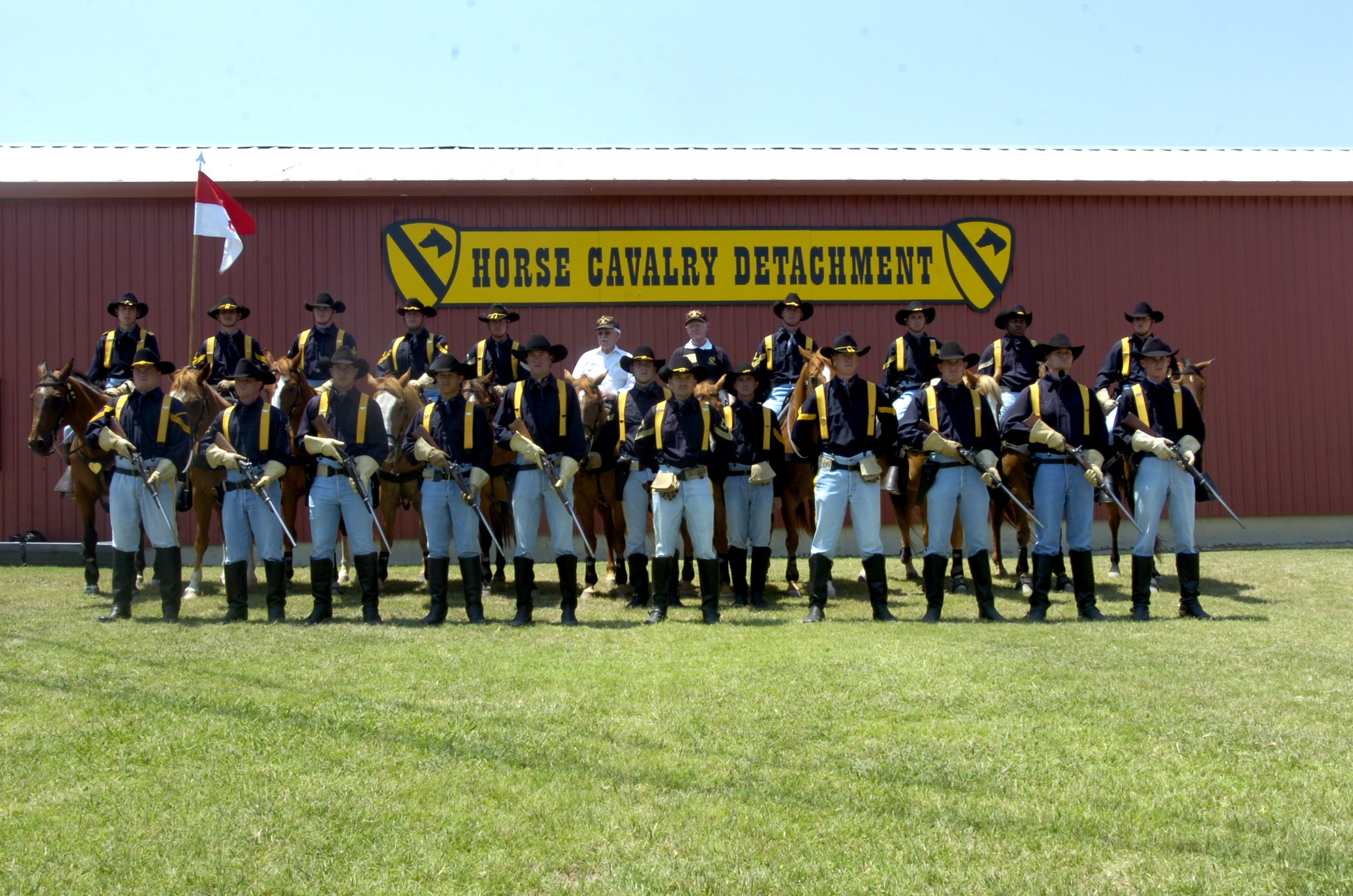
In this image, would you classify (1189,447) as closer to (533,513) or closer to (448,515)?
(533,513)

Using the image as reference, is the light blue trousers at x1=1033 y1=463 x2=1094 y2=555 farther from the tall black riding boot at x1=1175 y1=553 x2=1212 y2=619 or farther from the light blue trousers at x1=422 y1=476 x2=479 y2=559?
the light blue trousers at x1=422 y1=476 x2=479 y2=559

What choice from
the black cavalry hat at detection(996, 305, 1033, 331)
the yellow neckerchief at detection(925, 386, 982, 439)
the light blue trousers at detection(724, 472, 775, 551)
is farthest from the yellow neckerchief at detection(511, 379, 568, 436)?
the black cavalry hat at detection(996, 305, 1033, 331)

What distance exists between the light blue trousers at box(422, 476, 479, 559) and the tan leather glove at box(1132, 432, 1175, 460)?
5.24 metres

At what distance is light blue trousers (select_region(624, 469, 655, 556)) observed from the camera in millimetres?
A: 10148

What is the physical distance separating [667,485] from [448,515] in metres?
1.75

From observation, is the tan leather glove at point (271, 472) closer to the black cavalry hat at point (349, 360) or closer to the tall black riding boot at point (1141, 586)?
the black cavalry hat at point (349, 360)

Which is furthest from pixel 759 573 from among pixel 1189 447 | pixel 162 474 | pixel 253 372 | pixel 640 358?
pixel 162 474

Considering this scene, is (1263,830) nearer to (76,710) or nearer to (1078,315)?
(76,710)

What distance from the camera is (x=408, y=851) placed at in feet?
12.6

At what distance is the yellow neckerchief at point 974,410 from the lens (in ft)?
29.0

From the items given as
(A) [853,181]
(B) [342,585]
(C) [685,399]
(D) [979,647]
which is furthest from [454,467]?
(A) [853,181]

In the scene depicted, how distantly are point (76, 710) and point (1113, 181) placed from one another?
13.8 metres

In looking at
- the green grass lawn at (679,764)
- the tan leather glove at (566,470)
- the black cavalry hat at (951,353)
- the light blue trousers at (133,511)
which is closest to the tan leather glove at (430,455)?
the tan leather glove at (566,470)

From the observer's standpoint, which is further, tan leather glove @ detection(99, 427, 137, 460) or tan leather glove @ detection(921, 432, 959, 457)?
tan leather glove @ detection(99, 427, 137, 460)
